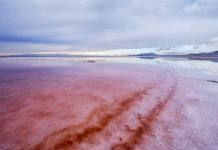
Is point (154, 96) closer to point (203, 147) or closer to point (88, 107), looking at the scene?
point (88, 107)

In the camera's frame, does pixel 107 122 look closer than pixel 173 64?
Yes

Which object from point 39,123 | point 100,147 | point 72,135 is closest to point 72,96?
point 39,123

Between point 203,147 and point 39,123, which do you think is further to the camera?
point 39,123

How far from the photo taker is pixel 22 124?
16.9ft

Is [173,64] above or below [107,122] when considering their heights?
below

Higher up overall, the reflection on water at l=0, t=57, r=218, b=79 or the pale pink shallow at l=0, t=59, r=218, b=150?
the pale pink shallow at l=0, t=59, r=218, b=150

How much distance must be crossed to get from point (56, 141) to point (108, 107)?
274cm

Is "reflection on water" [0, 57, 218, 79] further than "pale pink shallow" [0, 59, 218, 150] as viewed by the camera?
Yes

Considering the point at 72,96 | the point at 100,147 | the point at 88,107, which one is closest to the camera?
the point at 100,147

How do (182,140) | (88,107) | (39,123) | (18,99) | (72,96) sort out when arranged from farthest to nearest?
(72,96), (18,99), (88,107), (39,123), (182,140)

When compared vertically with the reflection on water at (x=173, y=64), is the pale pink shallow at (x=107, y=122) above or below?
above

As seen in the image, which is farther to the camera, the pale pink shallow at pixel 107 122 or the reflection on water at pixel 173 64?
the reflection on water at pixel 173 64

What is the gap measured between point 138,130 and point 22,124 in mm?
3079

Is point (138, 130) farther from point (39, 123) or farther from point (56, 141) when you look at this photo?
point (39, 123)
